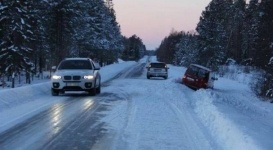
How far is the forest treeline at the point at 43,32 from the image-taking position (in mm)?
33781

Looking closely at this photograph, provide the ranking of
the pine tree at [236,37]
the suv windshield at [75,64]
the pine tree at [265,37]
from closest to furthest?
the suv windshield at [75,64], the pine tree at [265,37], the pine tree at [236,37]

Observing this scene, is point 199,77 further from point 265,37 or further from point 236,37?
point 236,37

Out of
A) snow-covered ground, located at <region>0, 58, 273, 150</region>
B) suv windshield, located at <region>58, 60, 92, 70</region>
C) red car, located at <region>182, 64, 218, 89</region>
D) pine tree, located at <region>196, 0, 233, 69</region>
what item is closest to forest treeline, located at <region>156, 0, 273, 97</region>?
pine tree, located at <region>196, 0, 233, 69</region>

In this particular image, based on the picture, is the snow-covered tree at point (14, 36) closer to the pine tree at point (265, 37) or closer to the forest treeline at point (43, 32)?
the forest treeline at point (43, 32)

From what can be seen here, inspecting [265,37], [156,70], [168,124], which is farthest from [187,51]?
[168,124]

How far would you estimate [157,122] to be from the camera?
→ 12.7 meters

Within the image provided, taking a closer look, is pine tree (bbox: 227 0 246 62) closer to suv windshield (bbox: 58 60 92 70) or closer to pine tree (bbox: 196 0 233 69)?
pine tree (bbox: 196 0 233 69)

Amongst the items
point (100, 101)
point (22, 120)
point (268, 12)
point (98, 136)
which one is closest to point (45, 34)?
point (268, 12)

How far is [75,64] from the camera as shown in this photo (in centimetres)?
2284

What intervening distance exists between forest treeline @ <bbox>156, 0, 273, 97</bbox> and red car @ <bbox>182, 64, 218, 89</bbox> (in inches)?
115

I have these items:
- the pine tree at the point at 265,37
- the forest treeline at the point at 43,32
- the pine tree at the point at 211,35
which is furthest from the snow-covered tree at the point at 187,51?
the pine tree at the point at 265,37

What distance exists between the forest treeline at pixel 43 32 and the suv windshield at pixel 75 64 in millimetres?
11642

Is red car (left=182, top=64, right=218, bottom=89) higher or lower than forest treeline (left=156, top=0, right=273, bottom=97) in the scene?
lower

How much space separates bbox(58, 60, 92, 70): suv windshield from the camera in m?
22.7
